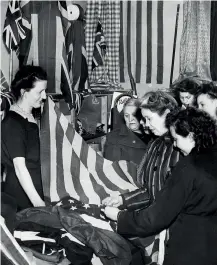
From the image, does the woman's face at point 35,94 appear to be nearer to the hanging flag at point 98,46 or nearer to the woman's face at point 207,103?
the woman's face at point 207,103

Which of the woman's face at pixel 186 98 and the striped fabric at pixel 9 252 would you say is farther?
the woman's face at pixel 186 98

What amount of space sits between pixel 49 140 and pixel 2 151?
0.56 meters

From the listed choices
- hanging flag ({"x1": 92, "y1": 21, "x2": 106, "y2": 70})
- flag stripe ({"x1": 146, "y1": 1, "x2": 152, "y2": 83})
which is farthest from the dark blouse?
flag stripe ({"x1": 146, "y1": 1, "x2": 152, "y2": 83})

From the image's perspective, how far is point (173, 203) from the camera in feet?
5.43

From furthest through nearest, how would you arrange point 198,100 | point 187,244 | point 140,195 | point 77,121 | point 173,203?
point 77,121 → point 198,100 → point 140,195 → point 187,244 → point 173,203

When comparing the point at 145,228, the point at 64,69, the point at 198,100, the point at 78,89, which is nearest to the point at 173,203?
the point at 145,228

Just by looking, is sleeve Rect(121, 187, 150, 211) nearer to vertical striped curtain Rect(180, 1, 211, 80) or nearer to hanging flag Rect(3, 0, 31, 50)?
hanging flag Rect(3, 0, 31, 50)

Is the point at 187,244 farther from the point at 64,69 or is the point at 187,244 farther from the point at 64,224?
the point at 64,69

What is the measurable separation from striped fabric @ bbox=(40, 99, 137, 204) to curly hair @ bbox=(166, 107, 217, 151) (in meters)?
0.92

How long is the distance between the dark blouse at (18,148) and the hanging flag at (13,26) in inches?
28.7

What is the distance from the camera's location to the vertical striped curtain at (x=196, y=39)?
4.45m

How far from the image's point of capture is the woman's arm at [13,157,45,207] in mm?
2025

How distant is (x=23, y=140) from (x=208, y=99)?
1.49m

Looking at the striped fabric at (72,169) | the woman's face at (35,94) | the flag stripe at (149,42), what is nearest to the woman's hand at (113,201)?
the striped fabric at (72,169)
